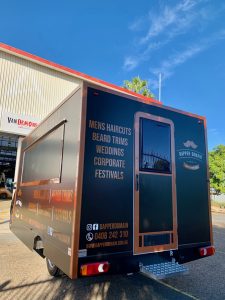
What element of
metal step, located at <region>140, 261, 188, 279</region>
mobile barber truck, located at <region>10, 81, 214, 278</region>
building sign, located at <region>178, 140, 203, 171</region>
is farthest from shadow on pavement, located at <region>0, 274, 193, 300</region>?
building sign, located at <region>178, 140, 203, 171</region>

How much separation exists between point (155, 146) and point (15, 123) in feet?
49.8

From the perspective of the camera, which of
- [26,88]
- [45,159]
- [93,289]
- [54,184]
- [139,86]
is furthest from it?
[139,86]

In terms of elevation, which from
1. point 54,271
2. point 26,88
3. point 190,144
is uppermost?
point 26,88

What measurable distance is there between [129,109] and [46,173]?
2.00m

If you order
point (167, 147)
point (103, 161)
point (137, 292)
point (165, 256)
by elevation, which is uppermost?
point (167, 147)

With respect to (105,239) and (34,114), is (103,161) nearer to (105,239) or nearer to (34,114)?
(105,239)

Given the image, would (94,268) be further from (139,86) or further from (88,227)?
(139,86)

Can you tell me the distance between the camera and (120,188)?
12.7 feet

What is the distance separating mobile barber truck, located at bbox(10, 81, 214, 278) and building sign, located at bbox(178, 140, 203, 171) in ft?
0.06

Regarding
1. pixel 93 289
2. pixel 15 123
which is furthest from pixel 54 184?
pixel 15 123

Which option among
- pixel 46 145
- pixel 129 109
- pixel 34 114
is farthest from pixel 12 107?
pixel 129 109

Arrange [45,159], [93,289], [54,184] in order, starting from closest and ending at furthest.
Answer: [54,184]
[93,289]
[45,159]

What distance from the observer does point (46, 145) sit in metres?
5.23

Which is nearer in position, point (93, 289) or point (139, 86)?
point (93, 289)
